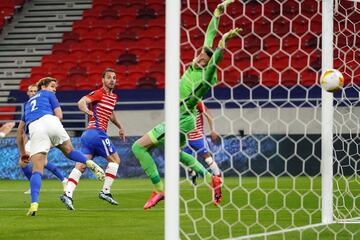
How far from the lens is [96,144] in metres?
11.4

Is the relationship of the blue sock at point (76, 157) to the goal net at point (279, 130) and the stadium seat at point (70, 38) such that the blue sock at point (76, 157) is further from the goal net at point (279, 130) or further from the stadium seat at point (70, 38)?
the stadium seat at point (70, 38)

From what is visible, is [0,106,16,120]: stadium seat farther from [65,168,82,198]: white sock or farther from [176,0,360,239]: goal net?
[65,168,82,198]: white sock

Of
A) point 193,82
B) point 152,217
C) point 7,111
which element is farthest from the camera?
point 7,111

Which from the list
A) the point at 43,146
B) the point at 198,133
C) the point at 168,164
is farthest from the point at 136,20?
the point at 168,164

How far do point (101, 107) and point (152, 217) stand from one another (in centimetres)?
335

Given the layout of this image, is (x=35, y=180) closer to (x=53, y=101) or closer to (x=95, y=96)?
(x=53, y=101)

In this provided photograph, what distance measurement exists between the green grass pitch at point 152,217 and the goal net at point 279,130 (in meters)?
0.03

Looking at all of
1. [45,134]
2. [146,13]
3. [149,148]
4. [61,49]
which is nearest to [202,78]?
[149,148]

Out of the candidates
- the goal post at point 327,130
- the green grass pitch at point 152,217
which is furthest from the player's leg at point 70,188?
the goal post at point 327,130

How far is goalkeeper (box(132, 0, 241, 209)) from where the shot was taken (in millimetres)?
6761

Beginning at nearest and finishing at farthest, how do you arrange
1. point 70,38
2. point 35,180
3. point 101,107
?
point 35,180, point 101,107, point 70,38

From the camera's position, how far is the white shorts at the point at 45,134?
950 cm

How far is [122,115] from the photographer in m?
18.2

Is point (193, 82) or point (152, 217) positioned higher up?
point (193, 82)
